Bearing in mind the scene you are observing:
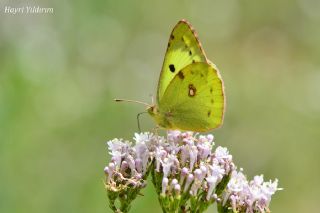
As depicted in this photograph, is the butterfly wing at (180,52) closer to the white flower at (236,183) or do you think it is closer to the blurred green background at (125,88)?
the white flower at (236,183)

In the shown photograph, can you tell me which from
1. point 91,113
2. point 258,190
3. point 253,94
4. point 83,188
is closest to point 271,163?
point 253,94

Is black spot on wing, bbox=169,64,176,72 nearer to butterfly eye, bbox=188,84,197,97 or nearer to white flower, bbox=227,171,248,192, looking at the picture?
butterfly eye, bbox=188,84,197,97

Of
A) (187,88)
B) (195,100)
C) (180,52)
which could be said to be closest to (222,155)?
(195,100)

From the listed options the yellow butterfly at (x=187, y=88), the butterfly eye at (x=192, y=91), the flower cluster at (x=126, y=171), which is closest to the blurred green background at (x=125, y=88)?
the flower cluster at (x=126, y=171)

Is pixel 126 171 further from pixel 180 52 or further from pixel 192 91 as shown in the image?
pixel 180 52

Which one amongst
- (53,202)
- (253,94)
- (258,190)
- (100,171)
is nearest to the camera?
(258,190)

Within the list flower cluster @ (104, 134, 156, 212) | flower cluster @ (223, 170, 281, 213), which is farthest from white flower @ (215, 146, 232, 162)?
flower cluster @ (104, 134, 156, 212)

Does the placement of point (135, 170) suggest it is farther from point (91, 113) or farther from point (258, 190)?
point (91, 113)
